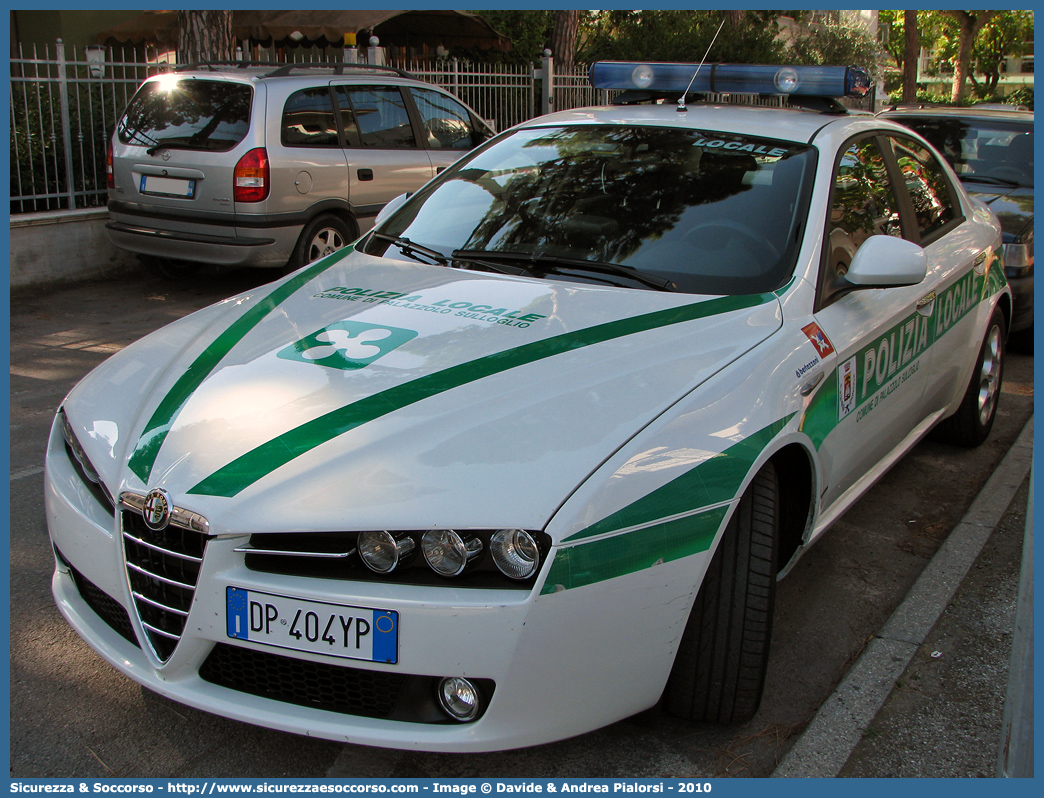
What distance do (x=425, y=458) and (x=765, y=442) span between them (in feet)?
2.97

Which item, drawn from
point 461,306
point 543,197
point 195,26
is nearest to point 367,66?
point 195,26

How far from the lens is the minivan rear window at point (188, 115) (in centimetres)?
752

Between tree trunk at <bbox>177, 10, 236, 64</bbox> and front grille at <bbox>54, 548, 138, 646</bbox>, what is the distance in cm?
860

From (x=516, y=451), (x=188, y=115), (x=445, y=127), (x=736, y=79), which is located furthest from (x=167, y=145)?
(x=516, y=451)

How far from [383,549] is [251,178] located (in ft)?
19.4

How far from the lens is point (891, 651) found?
9.91 ft

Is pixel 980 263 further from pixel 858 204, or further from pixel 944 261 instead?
pixel 858 204

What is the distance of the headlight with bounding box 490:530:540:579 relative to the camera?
2.09m

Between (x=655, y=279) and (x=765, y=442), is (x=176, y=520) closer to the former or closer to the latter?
(x=765, y=442)

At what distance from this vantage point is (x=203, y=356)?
2.90 metres

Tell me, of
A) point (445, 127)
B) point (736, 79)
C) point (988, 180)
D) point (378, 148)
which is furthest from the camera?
point (445, 127)

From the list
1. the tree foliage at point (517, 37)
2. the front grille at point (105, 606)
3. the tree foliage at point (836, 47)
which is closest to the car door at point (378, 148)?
the front grille at point (105, 606)

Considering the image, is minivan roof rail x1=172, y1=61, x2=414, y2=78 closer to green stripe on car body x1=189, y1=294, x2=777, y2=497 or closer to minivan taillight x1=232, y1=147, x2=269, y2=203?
minivan taillight x1=232, y1=147, x2=269, y2=203

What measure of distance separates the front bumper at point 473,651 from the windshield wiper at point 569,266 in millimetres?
1141
